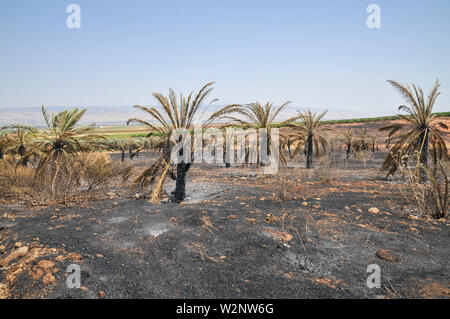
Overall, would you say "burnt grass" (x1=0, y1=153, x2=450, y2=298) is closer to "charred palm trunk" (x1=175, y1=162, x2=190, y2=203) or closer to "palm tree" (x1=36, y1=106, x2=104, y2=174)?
"charred palm trunk" (x1=175, y1=162, x2=190, y2=203)

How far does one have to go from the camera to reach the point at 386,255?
14.6ft

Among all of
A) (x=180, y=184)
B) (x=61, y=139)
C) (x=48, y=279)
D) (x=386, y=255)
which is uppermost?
(x=61, y=139)

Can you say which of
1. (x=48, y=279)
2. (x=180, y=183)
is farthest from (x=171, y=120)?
(x=48, y=279)

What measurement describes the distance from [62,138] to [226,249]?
25.6ft

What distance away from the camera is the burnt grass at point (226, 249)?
137 inches

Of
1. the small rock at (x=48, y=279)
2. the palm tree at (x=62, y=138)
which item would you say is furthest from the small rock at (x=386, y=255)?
the palm tree at (x=62, y=138)

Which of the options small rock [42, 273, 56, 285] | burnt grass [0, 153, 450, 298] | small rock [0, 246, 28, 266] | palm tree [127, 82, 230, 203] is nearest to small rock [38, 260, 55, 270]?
burnt grass [0, 153, 450, 298]

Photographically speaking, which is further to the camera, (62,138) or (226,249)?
(62,138)

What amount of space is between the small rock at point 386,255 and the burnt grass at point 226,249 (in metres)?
0.09

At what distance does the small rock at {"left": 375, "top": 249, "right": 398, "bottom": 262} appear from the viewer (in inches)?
173

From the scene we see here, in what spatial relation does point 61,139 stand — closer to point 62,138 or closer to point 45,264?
point 62,138

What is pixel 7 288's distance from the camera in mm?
3309

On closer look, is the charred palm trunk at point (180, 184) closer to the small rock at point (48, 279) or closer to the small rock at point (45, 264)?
the small rock at point (45, 264)
